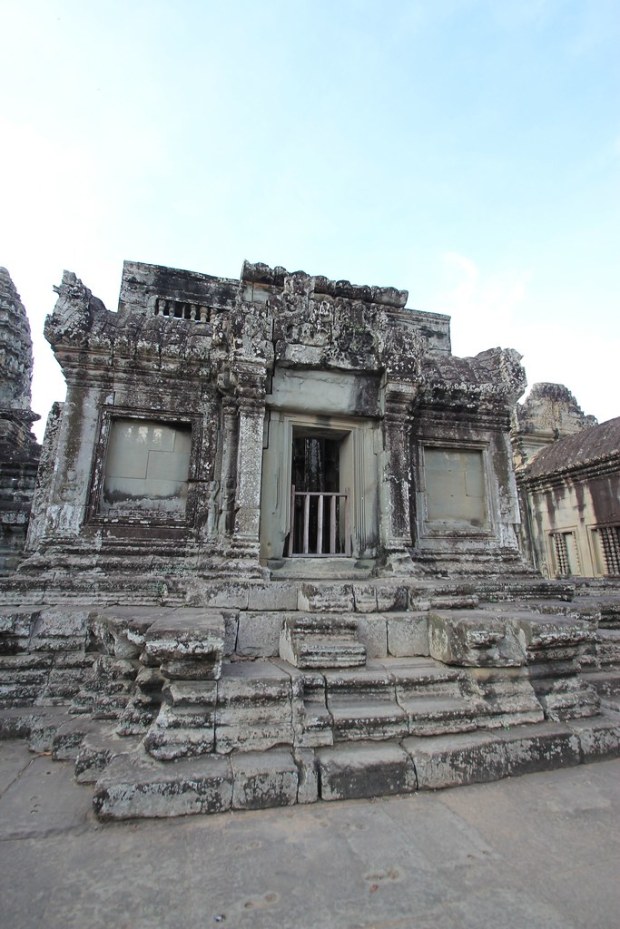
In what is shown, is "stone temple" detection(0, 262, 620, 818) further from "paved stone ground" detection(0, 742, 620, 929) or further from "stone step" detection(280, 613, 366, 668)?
"paved stone ground" detection(0, 742, 620, 929)

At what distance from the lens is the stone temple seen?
9.66 ft

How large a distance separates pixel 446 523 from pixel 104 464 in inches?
186

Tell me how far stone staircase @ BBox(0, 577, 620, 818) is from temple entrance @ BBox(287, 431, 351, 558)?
1.82 m

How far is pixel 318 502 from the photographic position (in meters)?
6.59

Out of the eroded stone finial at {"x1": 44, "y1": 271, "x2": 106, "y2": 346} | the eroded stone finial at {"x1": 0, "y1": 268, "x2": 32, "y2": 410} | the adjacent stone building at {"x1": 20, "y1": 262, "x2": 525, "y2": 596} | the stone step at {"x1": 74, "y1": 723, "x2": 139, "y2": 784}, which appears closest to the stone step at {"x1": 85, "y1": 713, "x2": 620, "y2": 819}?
the stone step at {"x1": 74, "y1": 723, "x2": 139, "y2": 784}

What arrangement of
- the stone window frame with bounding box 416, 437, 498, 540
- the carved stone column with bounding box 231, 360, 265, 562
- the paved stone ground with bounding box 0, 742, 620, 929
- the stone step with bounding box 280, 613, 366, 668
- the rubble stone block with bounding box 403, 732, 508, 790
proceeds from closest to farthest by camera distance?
the paved stone ground with bounding box 0, 742, 620, 929
the rubble stone block with bounding box 403, 732, 508, 790
the stone step with bounding box 280, 613, 366, 668
the carved stone column with bounding box 231, 360, 265, 562
the stone window frame with bounding box 416, 437, 498, 540

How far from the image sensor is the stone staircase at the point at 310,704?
8.82 feet

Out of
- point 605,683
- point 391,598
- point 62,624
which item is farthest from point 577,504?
point 62,624

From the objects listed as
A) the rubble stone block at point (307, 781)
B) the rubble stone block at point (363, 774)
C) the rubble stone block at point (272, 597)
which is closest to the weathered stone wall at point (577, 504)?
the rubble stone block at point (272, 597)

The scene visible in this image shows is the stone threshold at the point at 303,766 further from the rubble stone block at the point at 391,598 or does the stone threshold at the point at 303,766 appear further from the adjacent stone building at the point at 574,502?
the adjacent stone building at the point at 574,502

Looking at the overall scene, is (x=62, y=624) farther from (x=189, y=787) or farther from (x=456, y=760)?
(x=456, y=760)

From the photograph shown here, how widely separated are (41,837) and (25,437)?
10.7m

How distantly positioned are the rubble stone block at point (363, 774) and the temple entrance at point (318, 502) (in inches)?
126

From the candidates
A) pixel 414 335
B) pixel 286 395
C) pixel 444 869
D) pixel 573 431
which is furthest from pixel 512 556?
pixel 573 431
